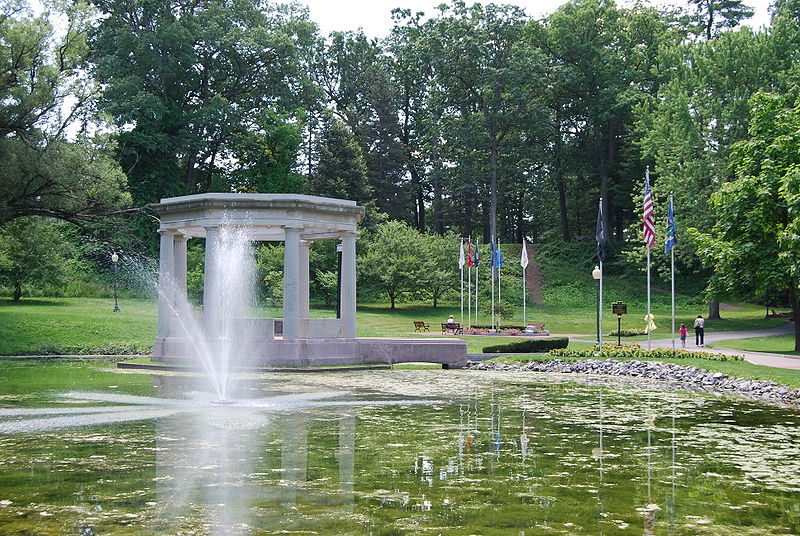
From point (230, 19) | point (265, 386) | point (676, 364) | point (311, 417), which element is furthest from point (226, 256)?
point (230, 19)

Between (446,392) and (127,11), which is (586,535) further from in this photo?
(127,11)

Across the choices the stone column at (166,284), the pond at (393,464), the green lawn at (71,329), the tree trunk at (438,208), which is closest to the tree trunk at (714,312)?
the tree trunk at (438,208)

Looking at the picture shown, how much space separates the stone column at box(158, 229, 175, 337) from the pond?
10.6m

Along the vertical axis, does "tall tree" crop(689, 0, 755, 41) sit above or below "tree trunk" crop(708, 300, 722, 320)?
above

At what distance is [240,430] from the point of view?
14.7 m

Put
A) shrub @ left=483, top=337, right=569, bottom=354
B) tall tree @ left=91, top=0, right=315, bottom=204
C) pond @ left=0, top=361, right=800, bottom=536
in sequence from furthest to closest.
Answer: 1. tall tree @ left=91, top=0, right=315, bottom=204
2. shrub @ left=483, top=337, right=569, bottom=354
3. pond @ left=0, top=361, right=800, bottom=536

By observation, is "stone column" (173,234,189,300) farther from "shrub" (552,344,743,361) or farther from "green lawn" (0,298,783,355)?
"shrub" (552,344,743,361)

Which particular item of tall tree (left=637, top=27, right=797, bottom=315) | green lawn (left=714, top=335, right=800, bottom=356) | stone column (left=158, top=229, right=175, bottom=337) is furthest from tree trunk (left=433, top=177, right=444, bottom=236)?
stone column (left=158, top=229, right=175, bottom=337)

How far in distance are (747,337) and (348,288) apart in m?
23.7

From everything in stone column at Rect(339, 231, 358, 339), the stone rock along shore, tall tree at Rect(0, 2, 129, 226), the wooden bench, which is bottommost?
the stone rock along shore

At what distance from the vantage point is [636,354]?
102 feet

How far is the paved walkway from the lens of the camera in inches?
1133

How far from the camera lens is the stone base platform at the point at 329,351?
2903 cm

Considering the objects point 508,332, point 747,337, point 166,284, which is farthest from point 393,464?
point 747,337
